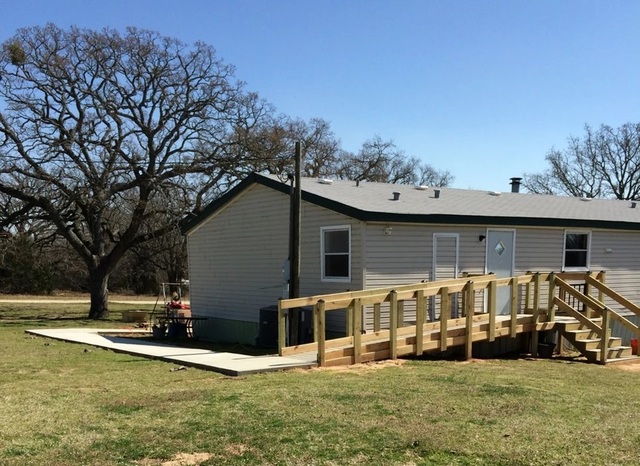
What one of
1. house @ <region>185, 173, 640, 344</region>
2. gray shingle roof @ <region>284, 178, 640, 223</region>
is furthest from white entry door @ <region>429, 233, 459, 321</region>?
gray shingle roof @ <region>284, 178, 640, 223</region>

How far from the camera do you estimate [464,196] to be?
16.0m

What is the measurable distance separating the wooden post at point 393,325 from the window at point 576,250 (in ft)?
21.9

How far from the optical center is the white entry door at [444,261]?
513 inches

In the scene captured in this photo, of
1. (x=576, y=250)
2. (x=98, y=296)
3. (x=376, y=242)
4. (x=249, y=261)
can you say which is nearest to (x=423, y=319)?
(x=376, y=242)

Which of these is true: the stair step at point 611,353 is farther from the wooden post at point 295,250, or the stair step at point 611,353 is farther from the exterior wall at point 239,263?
the exterior wall at point 239,263

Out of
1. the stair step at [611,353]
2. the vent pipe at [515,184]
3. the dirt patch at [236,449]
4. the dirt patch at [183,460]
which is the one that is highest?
the vent pipe at [515,184]

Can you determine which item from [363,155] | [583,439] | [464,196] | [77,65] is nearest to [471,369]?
[583,439]

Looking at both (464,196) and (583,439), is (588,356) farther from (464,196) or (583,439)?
(583,439)

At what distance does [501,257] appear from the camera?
13.9m

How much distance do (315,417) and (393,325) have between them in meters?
4.74

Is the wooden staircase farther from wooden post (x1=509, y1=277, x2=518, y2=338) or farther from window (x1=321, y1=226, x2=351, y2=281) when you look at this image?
window (x1=321, y1=226, x2=351, y2=281)

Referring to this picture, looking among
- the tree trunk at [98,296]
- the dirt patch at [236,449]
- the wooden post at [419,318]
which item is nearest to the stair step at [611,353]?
the wooden post at [419,318]

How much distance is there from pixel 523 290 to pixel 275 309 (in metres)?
6.08

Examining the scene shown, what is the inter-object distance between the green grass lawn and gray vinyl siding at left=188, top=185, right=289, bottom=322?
5.41m
